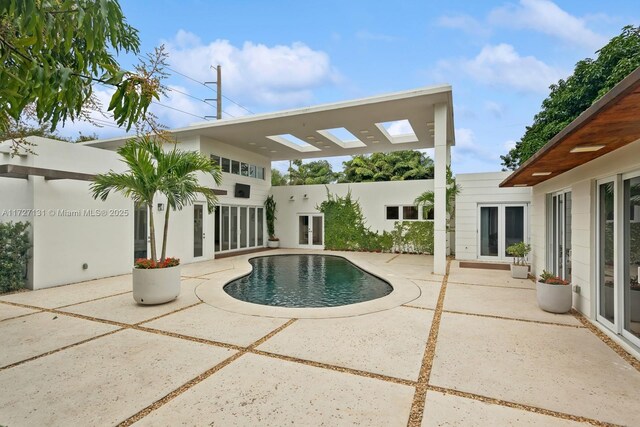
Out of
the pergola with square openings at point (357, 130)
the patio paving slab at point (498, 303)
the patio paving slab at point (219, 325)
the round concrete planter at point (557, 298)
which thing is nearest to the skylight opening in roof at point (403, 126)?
the pergola with square openings at point (357, 130)

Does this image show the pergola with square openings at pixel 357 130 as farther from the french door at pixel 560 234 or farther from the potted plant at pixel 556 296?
the potted plant at pixel 556 296

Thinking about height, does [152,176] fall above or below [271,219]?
above

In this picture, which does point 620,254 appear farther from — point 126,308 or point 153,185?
point 126,308

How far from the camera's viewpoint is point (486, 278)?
29.1 ft

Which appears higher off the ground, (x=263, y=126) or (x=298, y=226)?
(x=263, y=126)

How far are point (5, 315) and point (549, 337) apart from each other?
8.45m

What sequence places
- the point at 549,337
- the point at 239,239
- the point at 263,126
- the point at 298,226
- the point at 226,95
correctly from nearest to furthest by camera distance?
1. the point at 549,337
2. the point at 263,126
3. the point at 239,239
4. the point at 298,226
5. the point at 226,95

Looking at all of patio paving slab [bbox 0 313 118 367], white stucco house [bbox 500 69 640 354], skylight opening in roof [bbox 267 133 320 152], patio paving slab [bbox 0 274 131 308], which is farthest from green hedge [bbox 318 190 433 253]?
patio paving slab [bbox 0 313 118 367]

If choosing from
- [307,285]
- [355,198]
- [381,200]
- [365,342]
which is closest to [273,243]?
[355,198]

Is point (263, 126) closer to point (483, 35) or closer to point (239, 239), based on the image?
point (239, 239)

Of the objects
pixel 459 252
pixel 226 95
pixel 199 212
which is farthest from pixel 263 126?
pixel 226 95

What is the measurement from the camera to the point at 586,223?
5.28 meters

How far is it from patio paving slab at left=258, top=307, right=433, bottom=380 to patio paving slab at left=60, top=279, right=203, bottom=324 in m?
2.47

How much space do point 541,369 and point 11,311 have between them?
8067 mm
